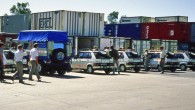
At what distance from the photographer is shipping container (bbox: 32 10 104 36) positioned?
3000cm

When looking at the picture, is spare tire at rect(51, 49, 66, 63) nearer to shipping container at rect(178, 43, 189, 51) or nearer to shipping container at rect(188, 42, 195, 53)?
shipping container at rect(178, 43, 189, 51)

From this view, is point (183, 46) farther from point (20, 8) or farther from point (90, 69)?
point (20, 8)

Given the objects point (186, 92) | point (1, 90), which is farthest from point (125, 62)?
point (1, 90)

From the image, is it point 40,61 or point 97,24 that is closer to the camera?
point 40,61

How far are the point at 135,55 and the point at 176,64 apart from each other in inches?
146

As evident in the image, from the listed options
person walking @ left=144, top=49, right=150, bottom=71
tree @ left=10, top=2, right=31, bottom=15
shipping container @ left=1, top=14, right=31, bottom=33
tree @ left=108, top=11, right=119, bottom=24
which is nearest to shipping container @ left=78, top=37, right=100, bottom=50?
person walking @ left=144, top=49, right=150, bottom=71

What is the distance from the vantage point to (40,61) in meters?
20.0

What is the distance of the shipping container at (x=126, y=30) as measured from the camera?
1636 inches

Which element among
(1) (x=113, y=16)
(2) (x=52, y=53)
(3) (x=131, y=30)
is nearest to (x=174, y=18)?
(3) (x=131, y=30)

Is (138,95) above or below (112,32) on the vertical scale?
below

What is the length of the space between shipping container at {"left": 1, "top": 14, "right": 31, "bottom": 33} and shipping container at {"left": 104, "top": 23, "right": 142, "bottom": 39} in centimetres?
Answer: 1225

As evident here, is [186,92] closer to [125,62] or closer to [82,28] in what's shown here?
[125,62]

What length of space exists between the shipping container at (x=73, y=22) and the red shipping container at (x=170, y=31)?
929cm

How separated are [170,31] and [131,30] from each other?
5.67 m
